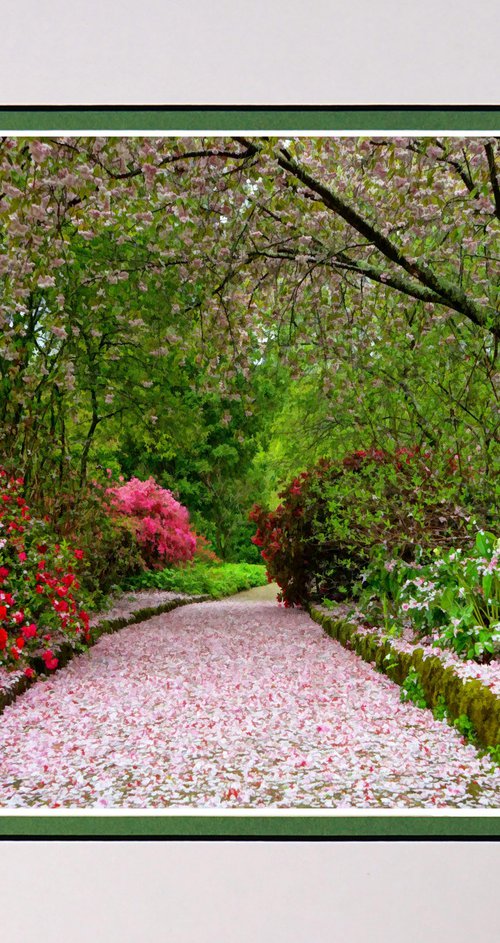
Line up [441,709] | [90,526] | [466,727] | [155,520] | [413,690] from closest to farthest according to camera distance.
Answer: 1. [466,727]
2. [441,709]
3. [413,690]
4. [90,526]
5. [155,520]

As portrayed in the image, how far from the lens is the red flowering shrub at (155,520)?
792cm

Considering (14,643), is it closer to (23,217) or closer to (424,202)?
(23,217)

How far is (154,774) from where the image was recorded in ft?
9.16

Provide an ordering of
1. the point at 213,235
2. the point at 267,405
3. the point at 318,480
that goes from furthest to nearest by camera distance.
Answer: the point at 267,405 < the point at 318,480 < the point at 213,235

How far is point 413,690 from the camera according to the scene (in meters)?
3.38

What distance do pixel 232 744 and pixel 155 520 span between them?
5.23 metres

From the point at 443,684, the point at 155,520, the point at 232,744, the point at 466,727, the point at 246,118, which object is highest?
the point at 246,118

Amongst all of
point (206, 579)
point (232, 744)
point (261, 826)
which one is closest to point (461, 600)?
point (232, 744)

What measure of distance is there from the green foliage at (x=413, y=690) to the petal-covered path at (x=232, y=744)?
47 millimetres

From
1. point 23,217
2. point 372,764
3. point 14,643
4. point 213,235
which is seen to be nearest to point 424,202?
point 213,235

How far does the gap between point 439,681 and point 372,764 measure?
0.53m

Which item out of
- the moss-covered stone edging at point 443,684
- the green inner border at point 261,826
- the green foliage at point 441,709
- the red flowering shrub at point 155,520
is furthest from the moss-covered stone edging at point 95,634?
the green foliage at point 441,709

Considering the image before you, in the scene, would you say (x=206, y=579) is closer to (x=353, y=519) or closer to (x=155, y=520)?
(x=155, y=520)
